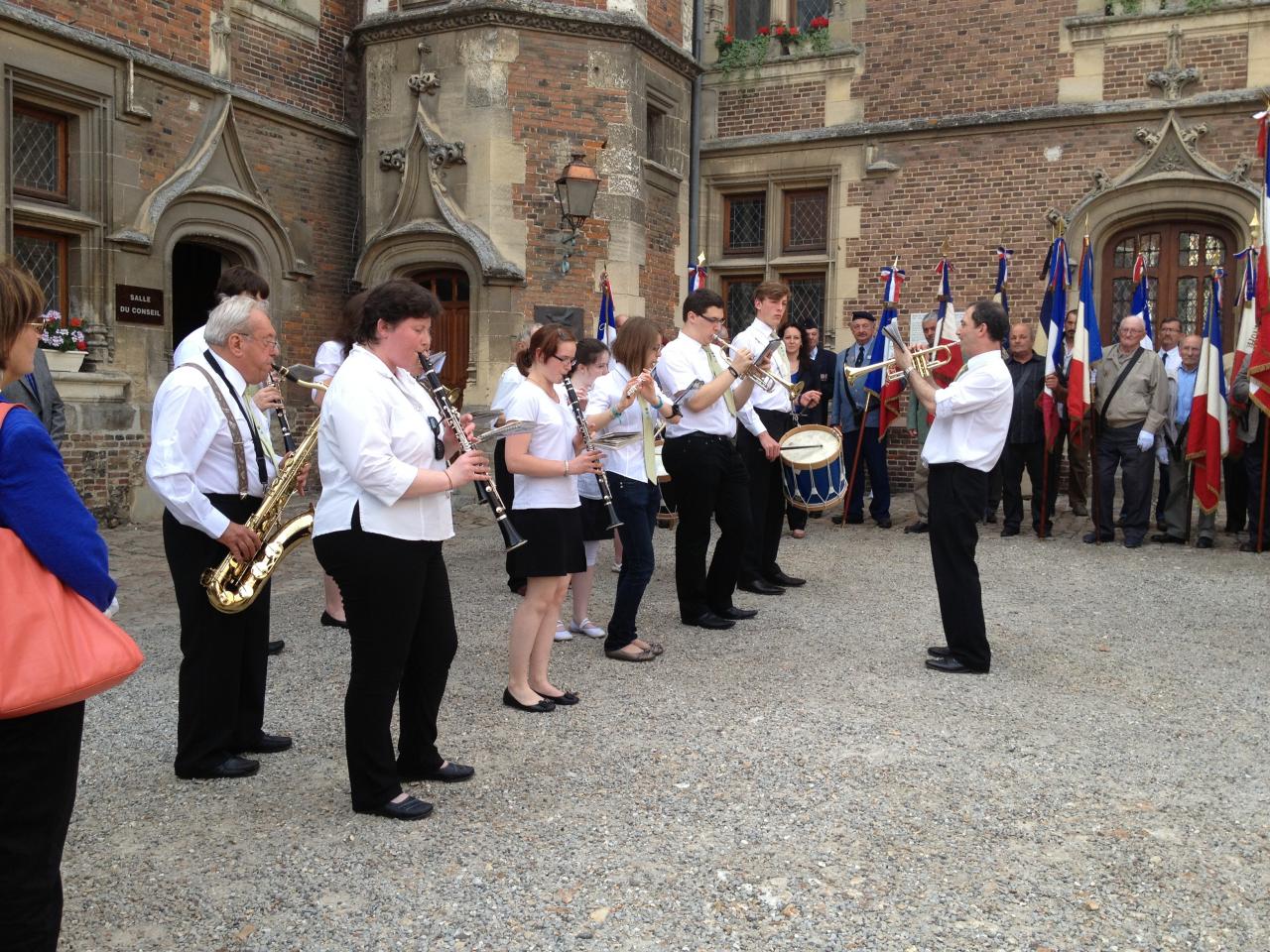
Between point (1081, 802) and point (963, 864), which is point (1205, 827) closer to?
point (1081, 802)

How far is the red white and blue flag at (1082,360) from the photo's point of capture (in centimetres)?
1045

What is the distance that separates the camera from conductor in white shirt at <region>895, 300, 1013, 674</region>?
5.86 m

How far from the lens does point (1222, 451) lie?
992 centimetres

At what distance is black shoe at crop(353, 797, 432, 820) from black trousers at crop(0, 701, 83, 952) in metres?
1.47

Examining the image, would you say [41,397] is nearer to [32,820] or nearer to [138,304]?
[32,820]

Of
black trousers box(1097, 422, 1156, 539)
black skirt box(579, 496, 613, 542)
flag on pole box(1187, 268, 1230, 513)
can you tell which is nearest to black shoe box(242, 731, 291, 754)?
black skirt box(579, 496, 613, 542)

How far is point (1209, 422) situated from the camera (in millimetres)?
9969

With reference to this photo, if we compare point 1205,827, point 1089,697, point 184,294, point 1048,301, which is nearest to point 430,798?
point 1205,827

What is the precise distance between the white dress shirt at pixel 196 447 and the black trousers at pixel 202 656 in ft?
0.35

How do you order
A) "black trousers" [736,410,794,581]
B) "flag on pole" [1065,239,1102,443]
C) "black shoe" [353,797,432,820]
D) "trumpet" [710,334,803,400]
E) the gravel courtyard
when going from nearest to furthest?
the gravel courtyard, "black shoe" [353,797,432,820], "trumpet" [710,334,803,400], "black trousers" [736,410,794,581], "flag on pole" [1065,239,1102,443]

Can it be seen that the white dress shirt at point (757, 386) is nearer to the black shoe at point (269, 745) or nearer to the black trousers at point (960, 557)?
the black trousers at point (960, 557)

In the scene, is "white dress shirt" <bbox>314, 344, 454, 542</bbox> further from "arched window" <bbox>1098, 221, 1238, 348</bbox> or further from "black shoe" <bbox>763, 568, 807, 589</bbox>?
"arched window" <bbox>1098, 221, 1238, 348</bbox>

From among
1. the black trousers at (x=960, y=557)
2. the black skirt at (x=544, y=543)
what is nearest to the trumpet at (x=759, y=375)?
the black trousers at (x=960, y=557)

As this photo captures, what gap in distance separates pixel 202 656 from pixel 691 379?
3261mm
